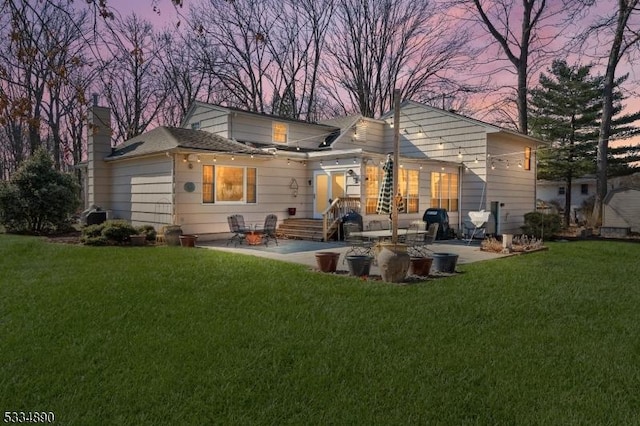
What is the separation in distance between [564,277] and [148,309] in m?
7.23

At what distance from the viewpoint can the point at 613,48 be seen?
1783cm

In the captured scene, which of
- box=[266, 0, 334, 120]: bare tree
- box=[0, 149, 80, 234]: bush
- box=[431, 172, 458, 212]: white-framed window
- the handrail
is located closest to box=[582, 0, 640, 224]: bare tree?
box=[431, 172, 458, 212]: white-framed window

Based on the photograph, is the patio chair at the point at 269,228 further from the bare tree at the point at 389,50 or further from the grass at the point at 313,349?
the bare tree at the point at 389,50

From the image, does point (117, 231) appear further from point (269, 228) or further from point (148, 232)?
point (269, 228)

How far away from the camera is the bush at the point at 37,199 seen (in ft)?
47.0

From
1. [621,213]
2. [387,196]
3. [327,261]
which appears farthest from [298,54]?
[327,261]

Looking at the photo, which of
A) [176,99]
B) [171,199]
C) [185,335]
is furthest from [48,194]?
[176,99]

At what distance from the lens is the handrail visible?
531 inches

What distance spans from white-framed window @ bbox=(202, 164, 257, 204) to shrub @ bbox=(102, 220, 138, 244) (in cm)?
239

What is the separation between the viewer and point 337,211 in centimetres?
1384

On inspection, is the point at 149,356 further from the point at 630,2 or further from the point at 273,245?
the point at 630,2

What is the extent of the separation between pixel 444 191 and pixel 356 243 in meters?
7.92

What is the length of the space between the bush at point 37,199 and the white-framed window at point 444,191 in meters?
13.3

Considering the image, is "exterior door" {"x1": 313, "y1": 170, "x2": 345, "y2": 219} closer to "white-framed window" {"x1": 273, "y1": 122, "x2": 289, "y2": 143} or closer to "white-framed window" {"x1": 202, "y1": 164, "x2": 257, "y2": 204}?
"white-framed window" {"x1": 202, "y1": 164, "x2": 257, "y2": 204}
